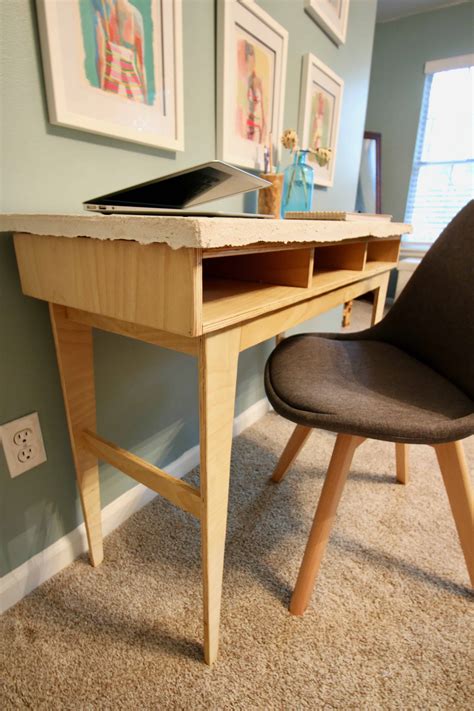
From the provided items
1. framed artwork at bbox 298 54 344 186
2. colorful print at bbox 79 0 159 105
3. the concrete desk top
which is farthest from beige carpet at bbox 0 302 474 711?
framed artwork at bbox 298 54 344 186

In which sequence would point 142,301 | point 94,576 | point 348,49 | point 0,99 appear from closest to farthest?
point 142,301, point 0,99, point 94,576, point 348,49

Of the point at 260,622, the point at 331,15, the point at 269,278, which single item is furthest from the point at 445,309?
the point at 331,15

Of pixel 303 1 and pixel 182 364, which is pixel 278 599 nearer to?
pixel 182 364

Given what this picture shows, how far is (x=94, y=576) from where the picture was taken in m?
0.86

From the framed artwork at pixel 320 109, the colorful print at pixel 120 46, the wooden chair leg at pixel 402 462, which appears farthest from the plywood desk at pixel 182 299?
the framed artwork at pixel 320 109

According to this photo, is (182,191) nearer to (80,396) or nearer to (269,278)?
(269,278)

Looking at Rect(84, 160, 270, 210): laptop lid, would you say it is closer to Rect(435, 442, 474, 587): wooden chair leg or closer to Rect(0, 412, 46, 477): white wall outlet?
Rect(0, 412, 46, 477): white wall outlet

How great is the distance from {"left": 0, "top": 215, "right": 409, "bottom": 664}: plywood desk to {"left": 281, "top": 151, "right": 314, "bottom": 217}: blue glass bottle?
0.40 m

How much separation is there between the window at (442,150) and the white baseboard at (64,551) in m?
3.35

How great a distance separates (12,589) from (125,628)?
0.84 feet

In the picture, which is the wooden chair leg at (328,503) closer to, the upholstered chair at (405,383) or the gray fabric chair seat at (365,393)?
the upholstered chair at (405,383)

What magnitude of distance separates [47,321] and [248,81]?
2.81 ft

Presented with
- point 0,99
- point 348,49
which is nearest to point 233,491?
point 0,99

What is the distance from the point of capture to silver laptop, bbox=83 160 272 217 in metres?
0.50
